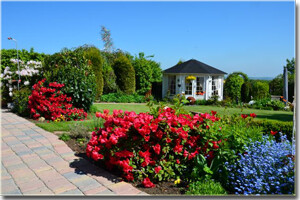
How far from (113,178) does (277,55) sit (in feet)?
8.51

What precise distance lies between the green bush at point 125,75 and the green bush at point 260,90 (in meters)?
7.22

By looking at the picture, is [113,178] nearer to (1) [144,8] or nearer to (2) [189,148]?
(2) [189,148]

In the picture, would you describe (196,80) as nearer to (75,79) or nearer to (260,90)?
(260,90)

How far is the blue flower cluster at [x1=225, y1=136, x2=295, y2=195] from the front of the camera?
2520mm

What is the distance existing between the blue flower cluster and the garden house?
40.7 feet

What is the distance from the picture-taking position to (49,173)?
10.4 ft

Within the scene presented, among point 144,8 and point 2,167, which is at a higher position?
point 144,8

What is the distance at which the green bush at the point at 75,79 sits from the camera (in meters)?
7.22

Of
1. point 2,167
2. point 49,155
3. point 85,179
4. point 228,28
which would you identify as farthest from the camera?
point 49,155

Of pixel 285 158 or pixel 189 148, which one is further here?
pixel 189 148

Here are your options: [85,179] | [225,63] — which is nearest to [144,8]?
[225,63]

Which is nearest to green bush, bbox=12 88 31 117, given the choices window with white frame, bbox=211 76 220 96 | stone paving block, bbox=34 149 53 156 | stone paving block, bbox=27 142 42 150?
stone paving block, bbox=27 142 42 150

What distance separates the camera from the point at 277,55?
324cm

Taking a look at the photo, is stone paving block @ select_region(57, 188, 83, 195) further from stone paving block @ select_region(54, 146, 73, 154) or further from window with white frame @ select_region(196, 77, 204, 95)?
window with white frame @ select_region(196, 77, 204, 95)
